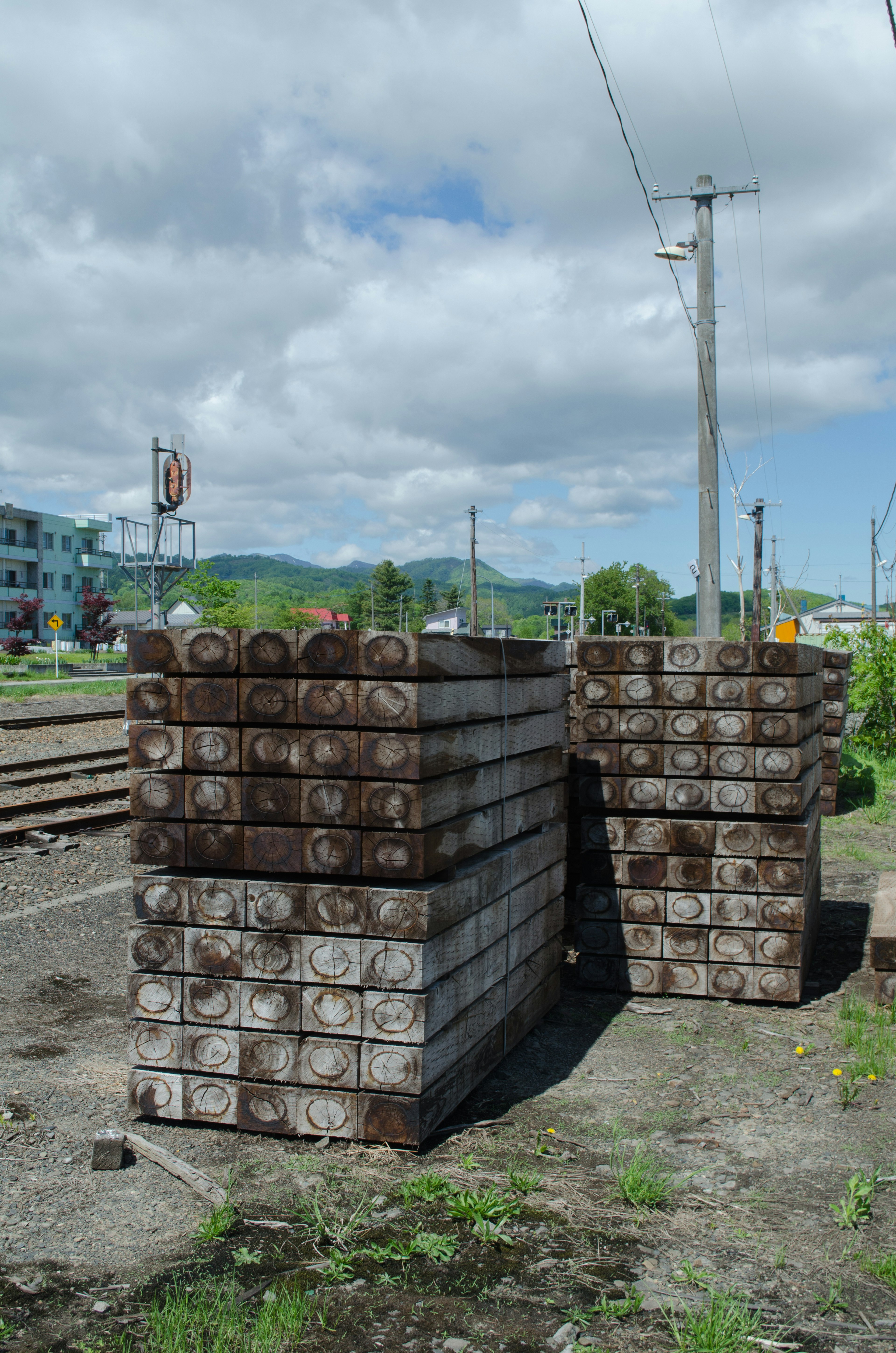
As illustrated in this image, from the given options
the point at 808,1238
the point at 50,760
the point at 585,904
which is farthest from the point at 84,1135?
the point at 50,760

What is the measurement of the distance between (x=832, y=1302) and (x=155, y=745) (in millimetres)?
3162

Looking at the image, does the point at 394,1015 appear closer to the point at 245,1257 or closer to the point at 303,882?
the point at 303,882

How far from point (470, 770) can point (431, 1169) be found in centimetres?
164

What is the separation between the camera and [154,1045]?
423cm

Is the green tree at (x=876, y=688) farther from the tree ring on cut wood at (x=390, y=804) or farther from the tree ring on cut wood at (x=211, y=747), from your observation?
the tree ring on cut wood at (x=211, y=747)

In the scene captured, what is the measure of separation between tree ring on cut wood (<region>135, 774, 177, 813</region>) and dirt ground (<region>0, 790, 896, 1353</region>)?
1.34m

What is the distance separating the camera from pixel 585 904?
6355 mm

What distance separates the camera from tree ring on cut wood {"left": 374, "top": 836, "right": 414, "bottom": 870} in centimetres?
397

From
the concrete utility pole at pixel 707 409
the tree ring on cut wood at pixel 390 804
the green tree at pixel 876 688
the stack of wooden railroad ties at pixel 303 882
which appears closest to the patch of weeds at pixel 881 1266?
the stack of wooden railroad ties at pixel 303 882

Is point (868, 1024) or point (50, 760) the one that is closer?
point (868, 1024)

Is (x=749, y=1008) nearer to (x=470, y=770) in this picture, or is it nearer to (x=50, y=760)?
(x=470, y=770)

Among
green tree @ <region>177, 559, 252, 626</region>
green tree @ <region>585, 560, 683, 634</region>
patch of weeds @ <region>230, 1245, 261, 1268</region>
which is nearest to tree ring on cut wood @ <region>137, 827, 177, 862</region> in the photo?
patch of weeds @ <region>230, 1245, 261, 1268</region>

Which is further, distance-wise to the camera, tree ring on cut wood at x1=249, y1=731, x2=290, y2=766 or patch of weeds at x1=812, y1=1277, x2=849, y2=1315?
tree ring on cut wood at x1=249, y1=731, x2=290, y2=766

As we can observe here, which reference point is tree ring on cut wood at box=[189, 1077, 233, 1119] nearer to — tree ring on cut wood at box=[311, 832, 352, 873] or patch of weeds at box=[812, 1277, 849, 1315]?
tree ring on cut wood at box=[311, 832, 352, 873]
